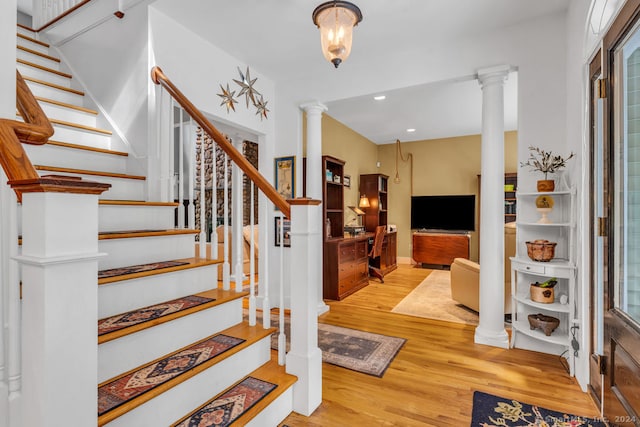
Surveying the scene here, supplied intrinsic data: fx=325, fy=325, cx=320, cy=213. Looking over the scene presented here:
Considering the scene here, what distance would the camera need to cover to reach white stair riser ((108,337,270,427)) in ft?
4.35

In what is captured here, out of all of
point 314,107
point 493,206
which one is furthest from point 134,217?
point 493,206

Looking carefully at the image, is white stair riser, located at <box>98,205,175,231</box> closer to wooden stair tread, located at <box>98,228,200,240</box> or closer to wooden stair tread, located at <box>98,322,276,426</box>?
wooden stair tread, located at <box>98,228,200,240</box>

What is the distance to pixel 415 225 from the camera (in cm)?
713

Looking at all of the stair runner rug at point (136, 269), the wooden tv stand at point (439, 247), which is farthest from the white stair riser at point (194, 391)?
the wooden tv stand at point (439, 247)

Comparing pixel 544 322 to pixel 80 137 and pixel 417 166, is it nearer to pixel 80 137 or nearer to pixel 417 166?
pixel 80 137

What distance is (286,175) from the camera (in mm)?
3934

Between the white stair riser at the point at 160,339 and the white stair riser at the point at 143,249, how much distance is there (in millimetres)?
520

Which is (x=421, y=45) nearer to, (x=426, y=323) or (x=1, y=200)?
(x=426, y=323)

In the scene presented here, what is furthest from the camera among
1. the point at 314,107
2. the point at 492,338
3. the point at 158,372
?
the point at 314,107

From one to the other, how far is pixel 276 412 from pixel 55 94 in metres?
3.23

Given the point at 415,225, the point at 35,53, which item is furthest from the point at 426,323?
the point at 35,53

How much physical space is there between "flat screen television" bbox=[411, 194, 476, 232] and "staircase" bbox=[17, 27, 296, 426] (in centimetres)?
563

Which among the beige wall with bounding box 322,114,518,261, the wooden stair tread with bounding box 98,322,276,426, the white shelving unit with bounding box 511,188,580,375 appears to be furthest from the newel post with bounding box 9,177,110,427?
the beige wall with bounding box 322,114,518,261

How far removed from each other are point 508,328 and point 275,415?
2.56 meters
